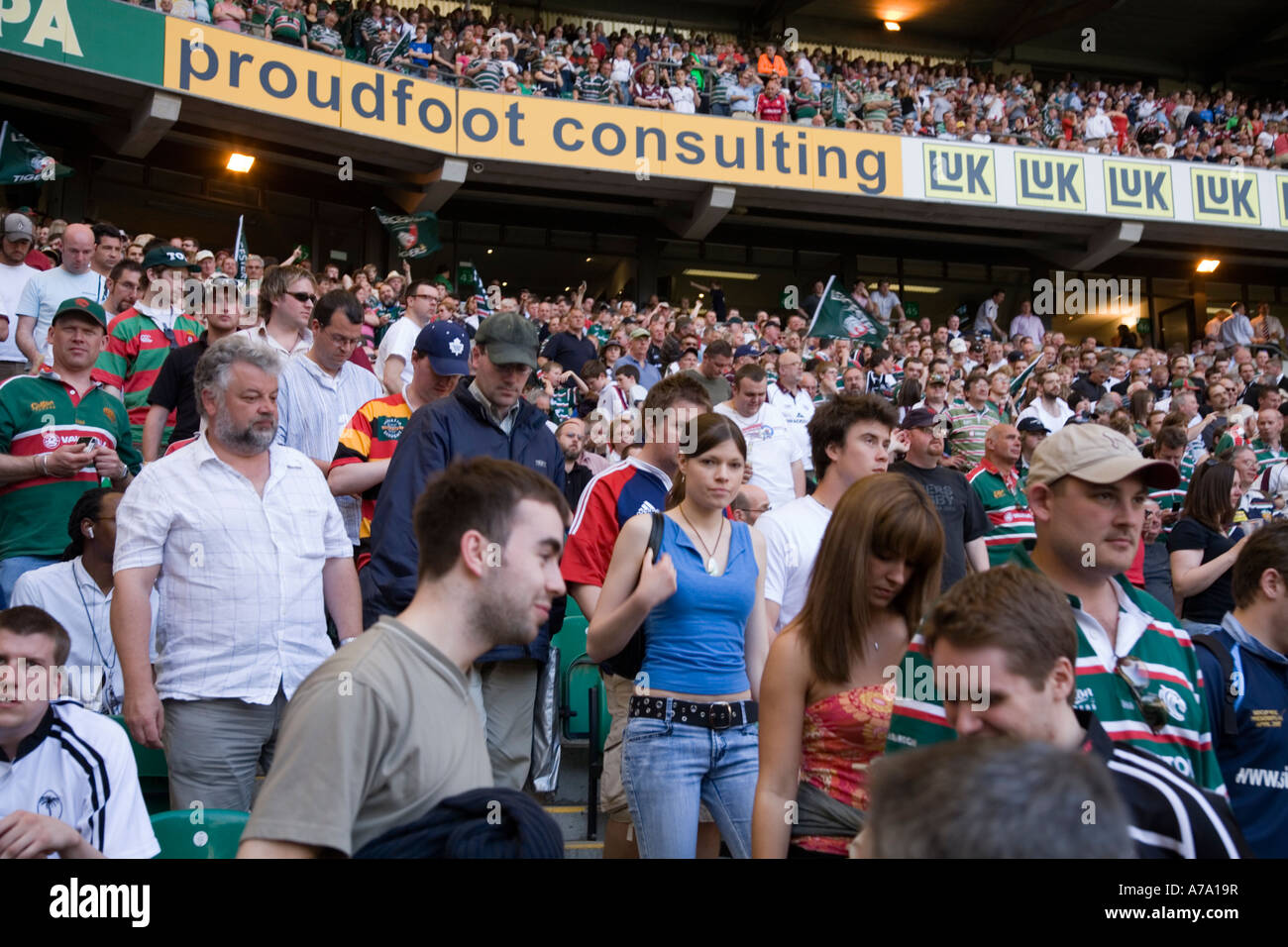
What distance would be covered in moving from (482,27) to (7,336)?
14596 mm

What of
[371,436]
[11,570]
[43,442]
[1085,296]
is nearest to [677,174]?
[1085,296]

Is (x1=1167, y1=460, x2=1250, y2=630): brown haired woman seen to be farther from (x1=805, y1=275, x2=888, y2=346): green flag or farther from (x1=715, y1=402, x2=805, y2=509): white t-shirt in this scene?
(x1=805, y1=275, x2=888, y2=346): green flag

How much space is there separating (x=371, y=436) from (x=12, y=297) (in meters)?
4.47

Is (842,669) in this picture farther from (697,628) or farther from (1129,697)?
(697,628)

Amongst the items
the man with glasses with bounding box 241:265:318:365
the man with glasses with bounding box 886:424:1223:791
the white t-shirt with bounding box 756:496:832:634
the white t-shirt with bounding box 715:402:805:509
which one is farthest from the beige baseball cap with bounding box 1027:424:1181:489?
the white t-shirt with bounding box 715:402:805:509

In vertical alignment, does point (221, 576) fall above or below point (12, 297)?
below

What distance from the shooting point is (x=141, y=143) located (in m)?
16.2

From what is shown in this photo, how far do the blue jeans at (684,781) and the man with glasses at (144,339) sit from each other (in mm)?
3923

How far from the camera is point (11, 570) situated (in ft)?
15.6

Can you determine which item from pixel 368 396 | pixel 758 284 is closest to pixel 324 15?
pixel 758 284

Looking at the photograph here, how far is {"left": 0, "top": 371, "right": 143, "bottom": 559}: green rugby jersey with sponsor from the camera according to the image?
4.86 meters

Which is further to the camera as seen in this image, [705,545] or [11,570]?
[11,570]

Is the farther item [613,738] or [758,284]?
[758,284]
